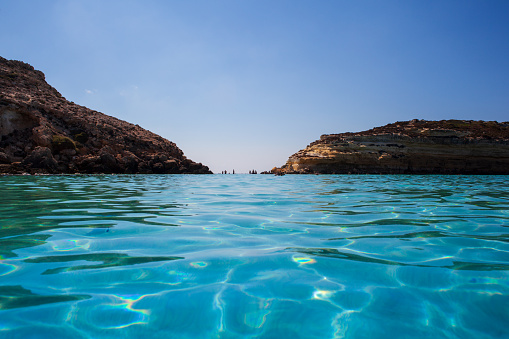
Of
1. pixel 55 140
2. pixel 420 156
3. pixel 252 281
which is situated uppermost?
pixel 55 140

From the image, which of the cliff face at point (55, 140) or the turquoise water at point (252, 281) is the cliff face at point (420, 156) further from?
the turquoise water at point (252, 281)

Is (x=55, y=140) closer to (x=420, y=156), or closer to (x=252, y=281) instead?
(x=252, y=281)

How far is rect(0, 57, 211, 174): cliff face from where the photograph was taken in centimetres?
2648

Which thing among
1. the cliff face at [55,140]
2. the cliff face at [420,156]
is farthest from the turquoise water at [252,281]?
the cliff face at [420,156]

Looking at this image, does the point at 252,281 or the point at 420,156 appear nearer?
the point at 252,281

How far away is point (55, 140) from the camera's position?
30.2 meters

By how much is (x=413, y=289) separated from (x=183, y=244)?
2.20m

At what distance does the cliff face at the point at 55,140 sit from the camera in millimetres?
26483

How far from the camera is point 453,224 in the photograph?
414 cm

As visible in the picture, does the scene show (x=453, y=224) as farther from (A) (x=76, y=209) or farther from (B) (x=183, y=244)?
(A) (x=76, y=209)

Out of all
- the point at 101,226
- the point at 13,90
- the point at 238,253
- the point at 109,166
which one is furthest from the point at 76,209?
the point at 13,90

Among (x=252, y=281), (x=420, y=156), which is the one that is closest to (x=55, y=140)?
(x=252, y=281)

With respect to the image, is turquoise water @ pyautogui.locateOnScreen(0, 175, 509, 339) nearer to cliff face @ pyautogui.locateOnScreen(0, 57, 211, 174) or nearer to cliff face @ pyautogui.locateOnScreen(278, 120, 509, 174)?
cliff face @ pyautogui.locateOnScreen(0, 57, 211, 174)

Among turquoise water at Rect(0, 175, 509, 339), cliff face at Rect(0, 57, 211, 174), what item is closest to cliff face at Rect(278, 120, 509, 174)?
cliff face at Rect(0, 57, 211, 174)
